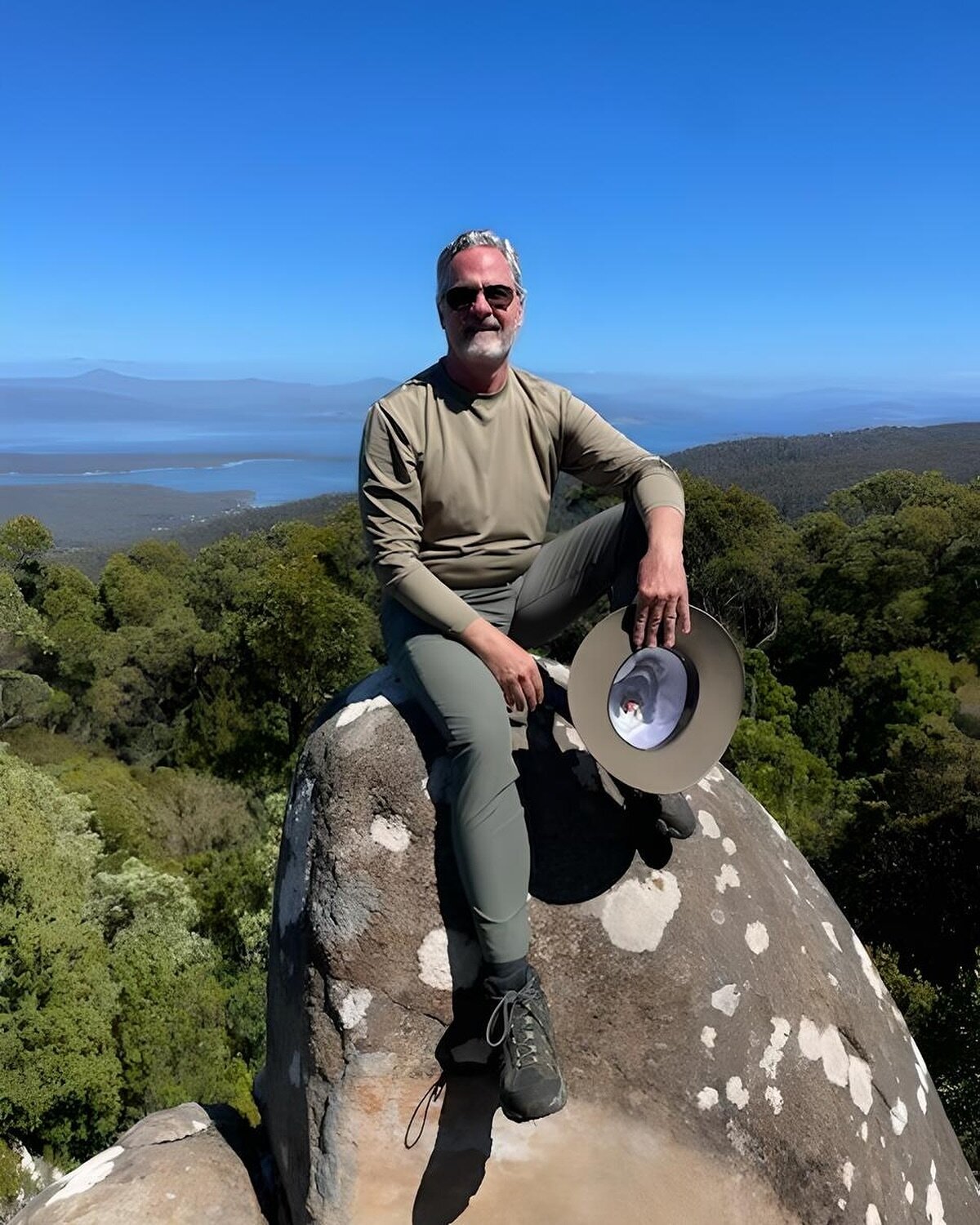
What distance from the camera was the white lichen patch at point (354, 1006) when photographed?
3.67m

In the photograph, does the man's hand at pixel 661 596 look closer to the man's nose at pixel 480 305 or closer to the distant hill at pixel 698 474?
the man's nose at pixel 480 305

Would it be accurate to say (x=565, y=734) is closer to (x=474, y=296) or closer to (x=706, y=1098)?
(x=706, y=1098)

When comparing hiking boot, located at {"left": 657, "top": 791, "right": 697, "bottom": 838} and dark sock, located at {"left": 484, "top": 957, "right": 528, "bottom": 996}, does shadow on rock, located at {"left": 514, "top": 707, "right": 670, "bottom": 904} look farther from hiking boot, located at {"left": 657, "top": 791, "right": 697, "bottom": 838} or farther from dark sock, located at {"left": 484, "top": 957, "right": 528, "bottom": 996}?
dark sock, located at {"left": 484, "top": 957, "right": 528, "bottom": 996}

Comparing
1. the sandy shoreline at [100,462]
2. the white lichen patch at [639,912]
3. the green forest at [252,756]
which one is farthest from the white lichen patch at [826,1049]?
the sandy shoreline at [100,462]

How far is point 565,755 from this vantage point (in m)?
4.10

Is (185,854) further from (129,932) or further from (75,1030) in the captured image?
(75,1030)

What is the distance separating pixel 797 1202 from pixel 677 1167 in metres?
0.55

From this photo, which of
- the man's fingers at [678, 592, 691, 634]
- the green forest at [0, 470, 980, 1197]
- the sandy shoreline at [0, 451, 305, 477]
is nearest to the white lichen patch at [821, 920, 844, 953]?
the man's fingers at [678, 592, 691, 634]

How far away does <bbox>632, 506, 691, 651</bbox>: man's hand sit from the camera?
348 cm

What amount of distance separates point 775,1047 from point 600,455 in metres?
2.77

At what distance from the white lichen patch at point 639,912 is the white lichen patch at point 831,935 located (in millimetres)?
1094

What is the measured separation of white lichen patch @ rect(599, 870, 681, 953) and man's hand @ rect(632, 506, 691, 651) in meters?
1.14

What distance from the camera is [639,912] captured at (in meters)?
3.84

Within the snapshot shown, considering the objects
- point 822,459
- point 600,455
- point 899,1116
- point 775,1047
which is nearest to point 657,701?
point 600,455
